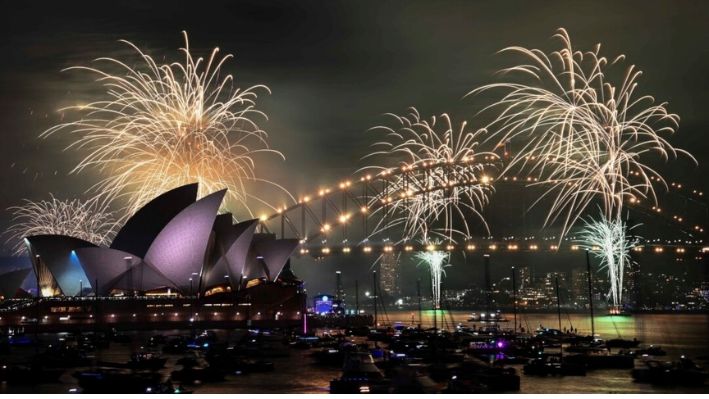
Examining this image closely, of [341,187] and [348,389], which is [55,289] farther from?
[348,389]

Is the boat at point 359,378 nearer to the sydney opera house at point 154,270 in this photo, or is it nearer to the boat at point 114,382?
the boat at point 114,382

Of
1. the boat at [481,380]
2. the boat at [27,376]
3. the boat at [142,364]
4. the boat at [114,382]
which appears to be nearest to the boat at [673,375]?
the boat at [481,380]

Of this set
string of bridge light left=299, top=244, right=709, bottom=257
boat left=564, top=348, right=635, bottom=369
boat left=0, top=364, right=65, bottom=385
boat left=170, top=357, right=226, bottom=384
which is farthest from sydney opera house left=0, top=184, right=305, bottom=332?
boat left=564, top=348, right=635, bottom=369

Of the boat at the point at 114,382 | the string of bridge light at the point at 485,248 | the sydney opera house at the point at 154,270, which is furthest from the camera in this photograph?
the string of bridge light at the point at 485,248

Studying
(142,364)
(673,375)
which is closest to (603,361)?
(673,375)

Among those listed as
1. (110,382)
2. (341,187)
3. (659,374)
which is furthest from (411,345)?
(341,187)
